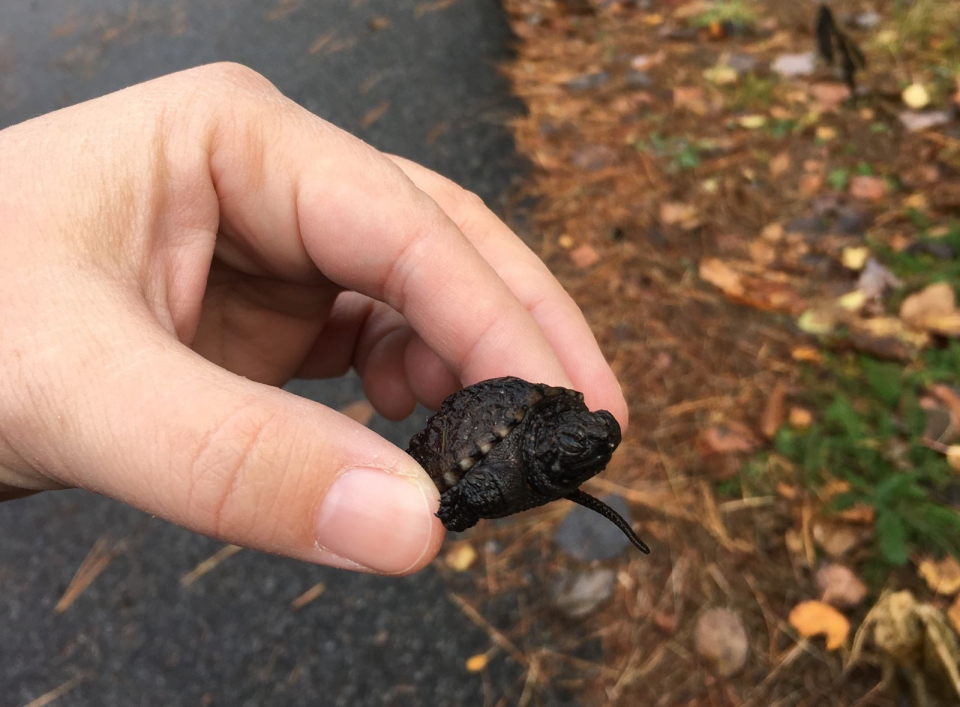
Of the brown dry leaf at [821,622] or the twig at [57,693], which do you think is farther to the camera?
the twig at [57,693]

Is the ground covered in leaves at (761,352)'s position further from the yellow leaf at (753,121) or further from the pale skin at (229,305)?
the pale skin at (229,305)

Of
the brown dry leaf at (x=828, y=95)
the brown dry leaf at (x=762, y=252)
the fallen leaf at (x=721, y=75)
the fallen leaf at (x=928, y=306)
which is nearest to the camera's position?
the fallen leaf at (x=928, y=306)

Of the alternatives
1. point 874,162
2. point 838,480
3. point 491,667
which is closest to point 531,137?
point 874,162

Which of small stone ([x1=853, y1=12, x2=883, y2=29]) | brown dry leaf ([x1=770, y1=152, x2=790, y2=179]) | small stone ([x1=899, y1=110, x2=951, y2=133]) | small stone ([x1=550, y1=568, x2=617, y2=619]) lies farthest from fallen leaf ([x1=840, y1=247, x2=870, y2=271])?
small stone ([x1=853, y1=12, x2=883, y2=29])

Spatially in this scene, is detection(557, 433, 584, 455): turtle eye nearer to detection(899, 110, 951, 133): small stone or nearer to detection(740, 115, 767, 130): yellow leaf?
detection(740, 115, 767, 130): yellow leaf

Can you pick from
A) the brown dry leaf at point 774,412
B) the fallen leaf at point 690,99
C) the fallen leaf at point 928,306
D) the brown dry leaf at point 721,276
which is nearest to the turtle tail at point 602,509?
the brown dry leaf at point 774,412

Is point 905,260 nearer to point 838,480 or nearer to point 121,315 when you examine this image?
point 838,480
